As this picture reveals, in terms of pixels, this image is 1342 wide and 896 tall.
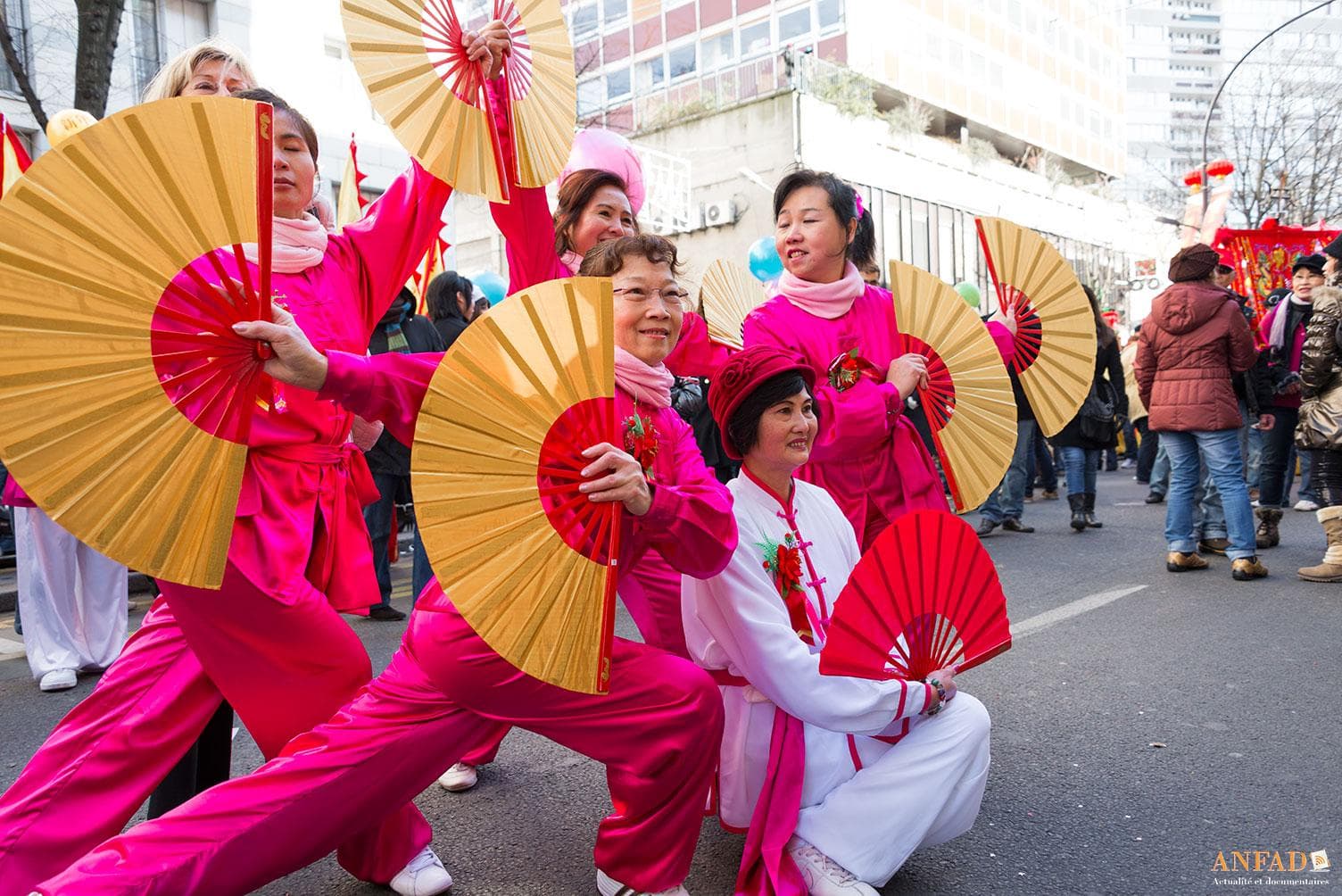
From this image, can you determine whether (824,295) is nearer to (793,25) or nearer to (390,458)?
(390,458)

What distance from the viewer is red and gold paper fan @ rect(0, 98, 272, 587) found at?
62.2 inches

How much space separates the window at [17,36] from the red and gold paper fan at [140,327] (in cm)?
1297

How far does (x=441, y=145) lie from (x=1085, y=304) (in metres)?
2.05

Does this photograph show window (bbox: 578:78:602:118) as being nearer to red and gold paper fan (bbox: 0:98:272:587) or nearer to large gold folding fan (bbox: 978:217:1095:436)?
large gold folding fan (bbox: 978:217:1095:436)

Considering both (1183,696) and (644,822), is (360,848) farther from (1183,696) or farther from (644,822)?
(1183,696)

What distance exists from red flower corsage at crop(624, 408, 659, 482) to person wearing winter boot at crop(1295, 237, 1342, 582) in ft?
16.1

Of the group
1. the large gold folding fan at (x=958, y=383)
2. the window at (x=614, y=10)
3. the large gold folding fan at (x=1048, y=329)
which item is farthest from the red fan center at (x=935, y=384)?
the window at (x=614, y=10)

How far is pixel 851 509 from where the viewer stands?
2.99 meters

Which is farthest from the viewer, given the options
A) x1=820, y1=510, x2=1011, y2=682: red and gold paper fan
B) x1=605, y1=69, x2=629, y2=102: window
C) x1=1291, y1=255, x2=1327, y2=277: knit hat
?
x1=605, y1=69, x2=629, y2=102: window

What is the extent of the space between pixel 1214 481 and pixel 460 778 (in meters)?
4.89

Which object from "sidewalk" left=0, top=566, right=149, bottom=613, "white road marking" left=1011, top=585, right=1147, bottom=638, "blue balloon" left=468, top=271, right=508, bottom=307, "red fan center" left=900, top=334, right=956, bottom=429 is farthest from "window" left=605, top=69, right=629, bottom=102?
"red fan center" left=900, top=334, right=956, bottom=429

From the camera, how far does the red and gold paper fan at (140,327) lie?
1.58 metres

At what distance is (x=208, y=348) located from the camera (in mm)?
1757

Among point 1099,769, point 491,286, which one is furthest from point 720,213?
point 1099,769
